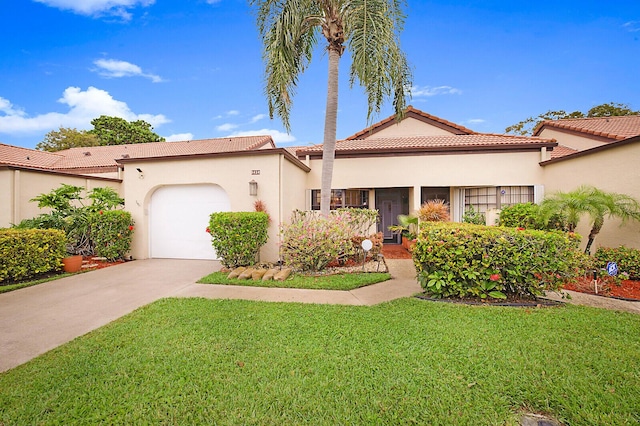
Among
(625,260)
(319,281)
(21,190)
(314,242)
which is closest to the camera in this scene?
(625,260)

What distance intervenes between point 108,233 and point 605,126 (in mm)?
21383

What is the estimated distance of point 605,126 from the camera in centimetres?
1227

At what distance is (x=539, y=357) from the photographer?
3121 mm

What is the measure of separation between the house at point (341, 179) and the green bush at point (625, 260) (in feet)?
3.28

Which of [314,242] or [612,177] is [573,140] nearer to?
[612,177]

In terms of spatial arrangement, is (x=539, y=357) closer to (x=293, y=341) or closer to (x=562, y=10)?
(x=293, y=341)

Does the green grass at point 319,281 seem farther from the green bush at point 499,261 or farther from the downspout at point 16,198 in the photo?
the downspout at point 16,198

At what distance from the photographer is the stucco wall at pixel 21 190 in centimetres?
905

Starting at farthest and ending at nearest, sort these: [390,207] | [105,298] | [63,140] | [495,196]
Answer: [63,140]
[390,207]
[495,196]
[105,298]

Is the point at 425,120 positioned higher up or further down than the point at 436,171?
higher up

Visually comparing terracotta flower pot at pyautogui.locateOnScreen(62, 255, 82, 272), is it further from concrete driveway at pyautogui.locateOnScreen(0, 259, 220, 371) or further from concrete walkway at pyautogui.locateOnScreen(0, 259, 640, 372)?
concrete walkway at pyautogui.locateOnScreen(0, 259, 640, 372)

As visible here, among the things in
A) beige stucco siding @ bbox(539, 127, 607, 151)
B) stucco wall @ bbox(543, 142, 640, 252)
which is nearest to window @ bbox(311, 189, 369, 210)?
stucco wall @ bbox(543, 142, 640, 252)

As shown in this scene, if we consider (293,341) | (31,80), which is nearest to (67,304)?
(293,341)

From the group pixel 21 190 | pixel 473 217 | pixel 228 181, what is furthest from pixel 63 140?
pixel 473 217
